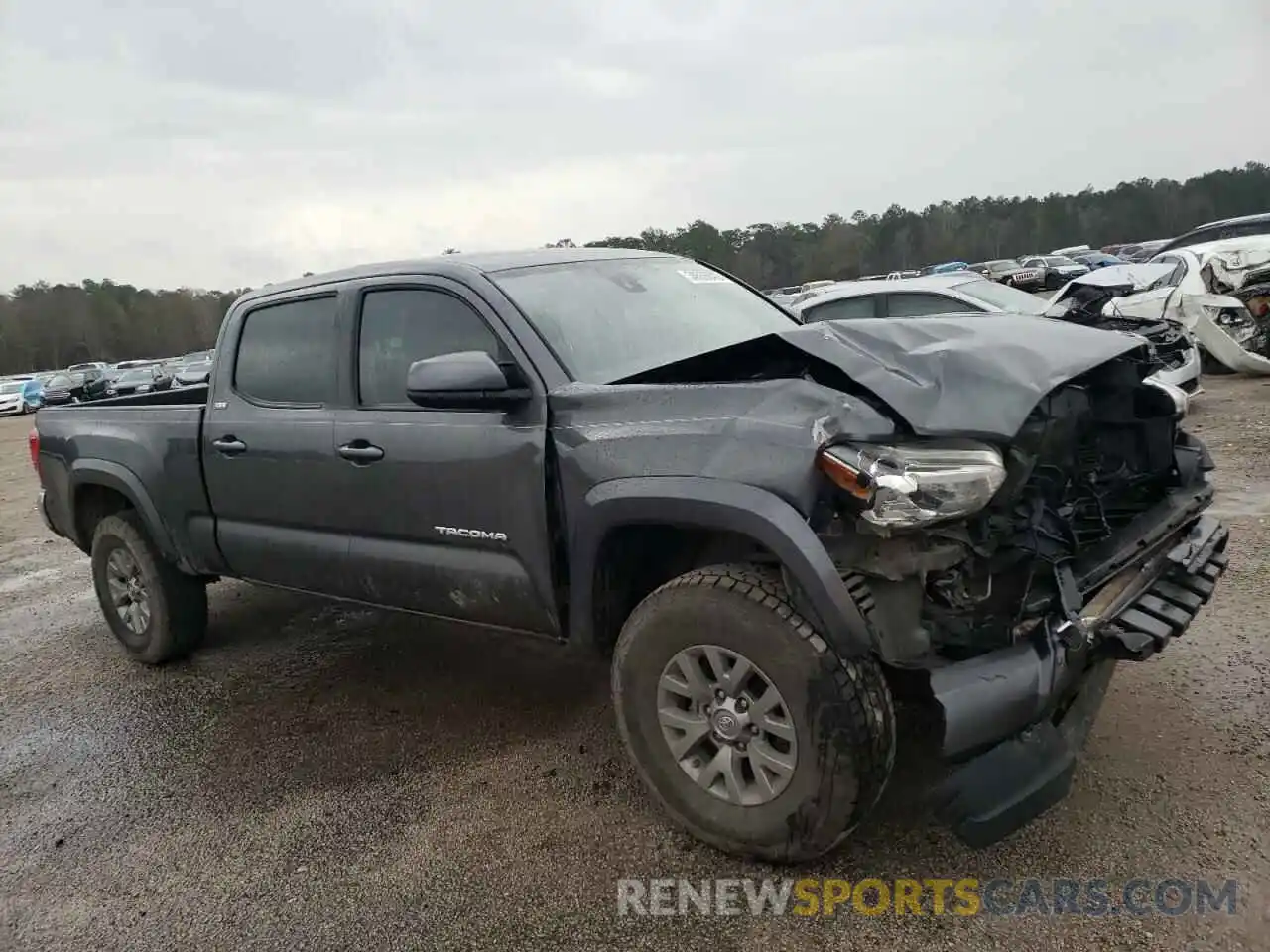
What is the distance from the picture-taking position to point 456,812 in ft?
11.0

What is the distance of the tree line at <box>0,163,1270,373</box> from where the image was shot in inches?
2665

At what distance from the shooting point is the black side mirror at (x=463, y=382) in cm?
311

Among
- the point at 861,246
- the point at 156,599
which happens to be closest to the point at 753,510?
the point at 156,599

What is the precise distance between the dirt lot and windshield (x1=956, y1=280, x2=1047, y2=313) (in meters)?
3.56

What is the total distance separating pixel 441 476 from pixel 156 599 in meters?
2.44

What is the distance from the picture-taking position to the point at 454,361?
3.14m

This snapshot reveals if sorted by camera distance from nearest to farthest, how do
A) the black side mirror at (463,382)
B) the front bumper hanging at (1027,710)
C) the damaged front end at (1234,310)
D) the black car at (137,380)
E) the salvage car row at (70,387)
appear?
the front bumper hanging at (1027,710) → the black side mirror at (463,382) → the damaged front end at (1234,310) → the black car at (137,380) → the salvage car row at (70,387)

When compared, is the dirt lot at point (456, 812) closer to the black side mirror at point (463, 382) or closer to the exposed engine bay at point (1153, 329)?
the exposed engine bay at point (1153, 329)

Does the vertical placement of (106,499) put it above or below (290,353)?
below

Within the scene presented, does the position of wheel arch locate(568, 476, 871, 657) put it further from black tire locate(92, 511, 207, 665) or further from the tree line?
the tree line

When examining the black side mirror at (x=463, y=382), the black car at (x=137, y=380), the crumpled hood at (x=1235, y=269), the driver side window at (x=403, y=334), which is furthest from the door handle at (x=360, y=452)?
the black car at (x=137, y=380)

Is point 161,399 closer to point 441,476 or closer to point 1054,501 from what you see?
point 441,476

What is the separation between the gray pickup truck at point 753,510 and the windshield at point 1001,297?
4913 mm

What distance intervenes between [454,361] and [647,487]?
0.80 m
